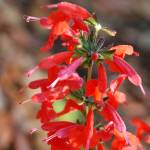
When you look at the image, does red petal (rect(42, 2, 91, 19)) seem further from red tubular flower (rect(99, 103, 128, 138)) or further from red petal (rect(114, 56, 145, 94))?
red tubular flower (rect(99, 103, 128, 138))

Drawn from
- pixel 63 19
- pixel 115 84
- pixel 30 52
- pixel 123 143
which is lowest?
pixel 30 52

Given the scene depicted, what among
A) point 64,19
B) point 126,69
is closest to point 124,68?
point 126,69

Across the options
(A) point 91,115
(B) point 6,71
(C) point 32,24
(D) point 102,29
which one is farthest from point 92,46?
(C) point 32,24

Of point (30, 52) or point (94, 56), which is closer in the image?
point (94, 56)

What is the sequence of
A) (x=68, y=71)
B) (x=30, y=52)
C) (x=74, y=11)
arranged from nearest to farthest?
(x=68, y=71)
(x=74, y=11)
(x=30, y=52)

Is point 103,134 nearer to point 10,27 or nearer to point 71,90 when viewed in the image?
point 71,90

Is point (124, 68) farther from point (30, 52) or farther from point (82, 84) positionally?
point (30, 52)

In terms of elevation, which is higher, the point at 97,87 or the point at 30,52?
the point at 97,87

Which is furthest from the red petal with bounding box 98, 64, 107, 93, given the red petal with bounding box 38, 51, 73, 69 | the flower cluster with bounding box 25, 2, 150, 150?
the red petal with bounding box 38, 51, 73, 69
